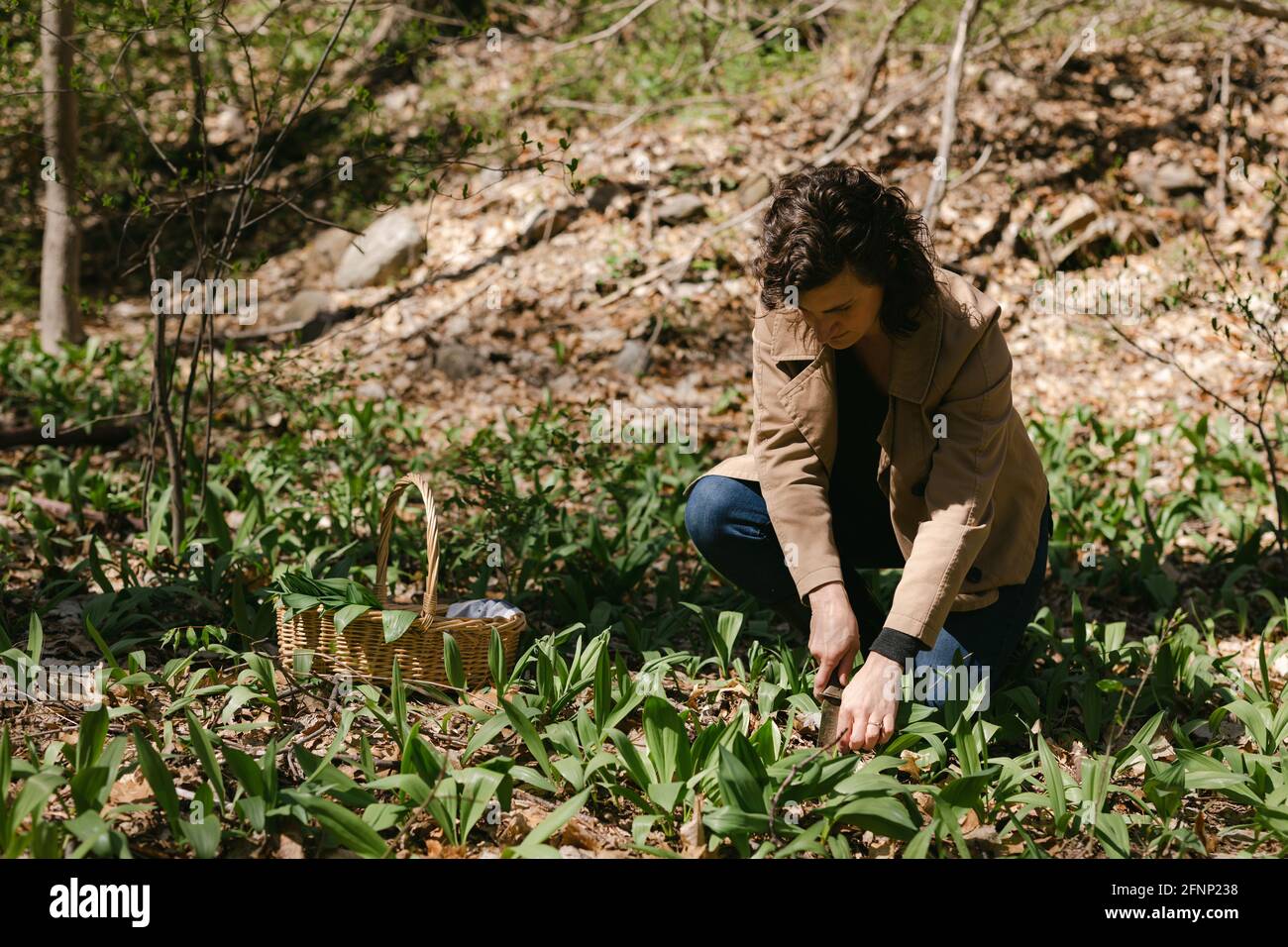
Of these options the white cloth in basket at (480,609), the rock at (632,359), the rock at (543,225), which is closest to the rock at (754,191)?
the rock at (543,225)

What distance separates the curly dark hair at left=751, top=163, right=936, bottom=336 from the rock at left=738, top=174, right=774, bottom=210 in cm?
441

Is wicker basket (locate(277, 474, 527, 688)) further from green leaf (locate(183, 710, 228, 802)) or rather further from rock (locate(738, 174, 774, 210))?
rock (locate(738, 174, 774, 210))

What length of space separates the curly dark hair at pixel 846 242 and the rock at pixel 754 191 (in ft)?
14.5

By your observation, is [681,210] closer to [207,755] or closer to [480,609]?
[480,609]

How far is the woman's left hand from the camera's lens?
7.25ft

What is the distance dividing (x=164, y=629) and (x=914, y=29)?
288 inches

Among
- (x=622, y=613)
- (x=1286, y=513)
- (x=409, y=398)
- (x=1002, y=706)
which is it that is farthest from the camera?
(x=409, y=398)

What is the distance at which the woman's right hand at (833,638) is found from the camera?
7.85 feet

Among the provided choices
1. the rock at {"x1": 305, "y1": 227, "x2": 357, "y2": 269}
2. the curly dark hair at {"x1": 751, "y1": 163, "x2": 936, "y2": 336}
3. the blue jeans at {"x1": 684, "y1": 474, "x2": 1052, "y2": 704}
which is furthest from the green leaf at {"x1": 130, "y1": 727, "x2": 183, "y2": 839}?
the rock at {"x1": 305, "y1": 227, "x2": 357, "y2": 269}

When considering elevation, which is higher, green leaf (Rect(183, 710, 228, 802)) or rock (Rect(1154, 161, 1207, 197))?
rock (Rect(1154, 161, 1207, 197))

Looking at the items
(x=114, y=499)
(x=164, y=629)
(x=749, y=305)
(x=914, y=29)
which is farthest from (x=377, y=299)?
(x=914, y=29)

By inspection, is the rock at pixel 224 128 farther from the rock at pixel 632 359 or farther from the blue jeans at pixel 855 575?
the blue jeans at pixel 855 575

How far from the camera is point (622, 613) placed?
3.52 meters
